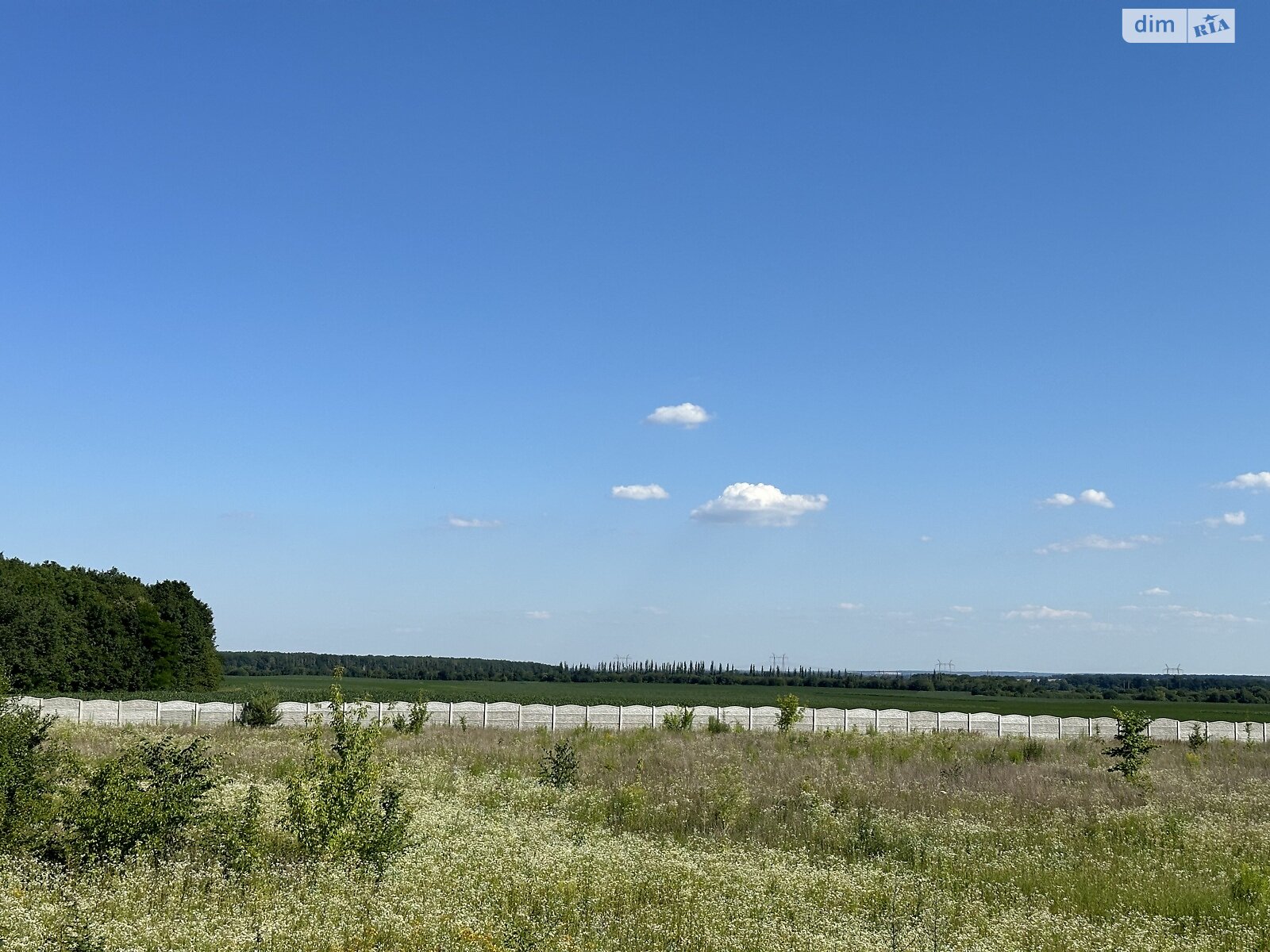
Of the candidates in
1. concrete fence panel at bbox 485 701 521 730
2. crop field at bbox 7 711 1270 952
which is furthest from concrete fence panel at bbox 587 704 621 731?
crop field at bbox 7 711 1270 952

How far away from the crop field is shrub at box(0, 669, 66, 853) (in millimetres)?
724

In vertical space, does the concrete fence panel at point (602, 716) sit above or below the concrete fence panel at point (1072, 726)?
above

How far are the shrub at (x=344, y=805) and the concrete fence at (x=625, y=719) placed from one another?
24.5 metres

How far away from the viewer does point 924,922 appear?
1138 centimetres

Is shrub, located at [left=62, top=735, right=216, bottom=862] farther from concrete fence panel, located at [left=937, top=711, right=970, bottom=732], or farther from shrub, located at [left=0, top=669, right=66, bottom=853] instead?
concrete fence panel, located at [left=937, top=711, right=970, bottom=732]

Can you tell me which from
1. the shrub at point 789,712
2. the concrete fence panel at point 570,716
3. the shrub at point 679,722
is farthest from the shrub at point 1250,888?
the concrete fence panel at point 570,716

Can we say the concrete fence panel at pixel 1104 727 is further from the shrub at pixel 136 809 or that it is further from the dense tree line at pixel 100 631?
the dense tree line at pixel 100 631

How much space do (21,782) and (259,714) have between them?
23038 mm

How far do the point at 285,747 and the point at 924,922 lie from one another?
1972 centimetres

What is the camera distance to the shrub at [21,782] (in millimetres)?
12438

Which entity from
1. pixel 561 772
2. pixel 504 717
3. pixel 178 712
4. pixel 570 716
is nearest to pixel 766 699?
pixel 570 716

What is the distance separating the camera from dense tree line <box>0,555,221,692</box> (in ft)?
184

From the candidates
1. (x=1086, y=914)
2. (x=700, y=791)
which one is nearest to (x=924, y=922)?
(x=1086, y=914)

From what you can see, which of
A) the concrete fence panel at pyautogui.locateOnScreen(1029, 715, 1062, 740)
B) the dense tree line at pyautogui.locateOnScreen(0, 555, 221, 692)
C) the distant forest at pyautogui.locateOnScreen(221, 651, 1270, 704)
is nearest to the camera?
the concrete fence panel at pyautogui.locateOnScreen(1029, 715, 1062, 740)
